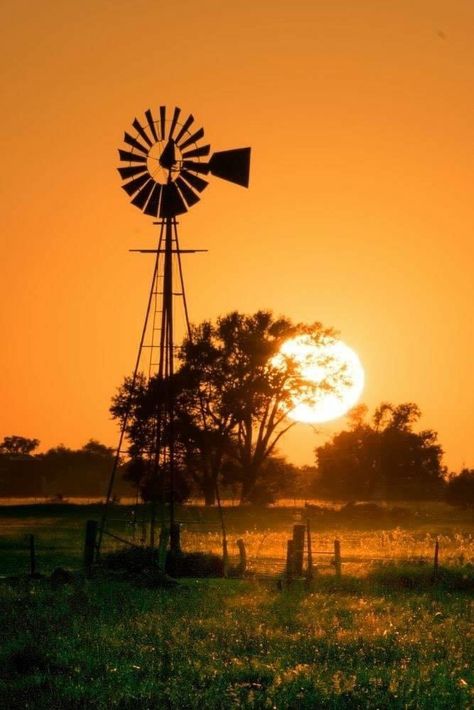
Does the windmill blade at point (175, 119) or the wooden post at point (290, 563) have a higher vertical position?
the windmill blade at point (175, 119)

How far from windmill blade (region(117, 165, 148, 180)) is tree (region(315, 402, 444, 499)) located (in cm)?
8352

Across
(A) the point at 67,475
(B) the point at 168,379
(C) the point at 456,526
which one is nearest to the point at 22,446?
(A) the point at 67,475

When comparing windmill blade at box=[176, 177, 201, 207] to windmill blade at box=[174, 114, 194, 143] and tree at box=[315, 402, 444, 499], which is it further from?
tree at box=[315, 402, 444, 499]

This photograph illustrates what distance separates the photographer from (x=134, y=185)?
42000mm

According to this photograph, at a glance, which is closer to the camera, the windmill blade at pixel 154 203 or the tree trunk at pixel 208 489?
the windmill blade at pixel 154 203

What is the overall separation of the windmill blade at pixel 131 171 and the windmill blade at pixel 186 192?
1.43m

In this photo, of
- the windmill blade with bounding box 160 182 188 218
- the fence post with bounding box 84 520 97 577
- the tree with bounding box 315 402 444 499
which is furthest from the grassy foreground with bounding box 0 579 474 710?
the tree with bounding box 315 402 444 499

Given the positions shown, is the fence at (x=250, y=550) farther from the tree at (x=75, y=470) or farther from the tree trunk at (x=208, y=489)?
the tree at (x=75, y=470)

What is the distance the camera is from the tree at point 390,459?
402ft

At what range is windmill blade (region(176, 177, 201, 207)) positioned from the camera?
41.7 meters

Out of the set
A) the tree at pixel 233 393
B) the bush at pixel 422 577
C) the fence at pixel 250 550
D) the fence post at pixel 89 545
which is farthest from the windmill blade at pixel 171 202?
the tree at pixel 233 393

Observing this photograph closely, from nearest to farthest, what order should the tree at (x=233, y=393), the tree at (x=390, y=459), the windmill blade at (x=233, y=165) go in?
the windmill blade at (x=233, y=165)
the tree at (x=233, y=393)
the tree at (x=390, y=459)

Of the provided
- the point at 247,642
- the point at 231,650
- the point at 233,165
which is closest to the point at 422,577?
the point at 247,642

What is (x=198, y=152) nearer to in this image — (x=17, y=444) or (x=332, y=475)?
(x=332, y=475)
